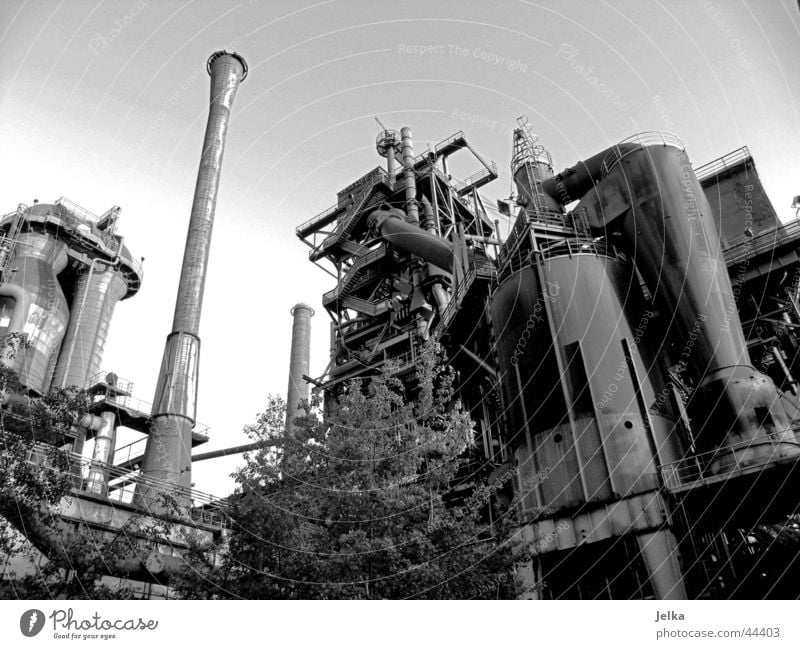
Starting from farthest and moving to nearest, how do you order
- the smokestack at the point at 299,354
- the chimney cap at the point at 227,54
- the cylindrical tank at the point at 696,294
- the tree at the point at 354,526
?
the smokestack at the point at 299,354 → the chimney cap at the point at 227,54 → the cylindrical tank at the point at 696,294 → the tree at the point at 354,526

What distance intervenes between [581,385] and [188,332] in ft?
59.7

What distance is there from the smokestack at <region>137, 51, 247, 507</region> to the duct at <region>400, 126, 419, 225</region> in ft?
46.0

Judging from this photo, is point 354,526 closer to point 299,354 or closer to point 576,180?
point 576,180

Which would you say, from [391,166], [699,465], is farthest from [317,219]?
[699,465]

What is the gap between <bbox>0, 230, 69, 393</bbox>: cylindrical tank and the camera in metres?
45.2

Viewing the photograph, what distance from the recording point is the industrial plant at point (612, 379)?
63.9ft

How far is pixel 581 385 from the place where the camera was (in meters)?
22.8

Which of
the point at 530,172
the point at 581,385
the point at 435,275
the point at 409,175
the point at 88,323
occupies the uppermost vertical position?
the point at 409,175

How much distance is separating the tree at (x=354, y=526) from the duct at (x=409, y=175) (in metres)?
28.5
